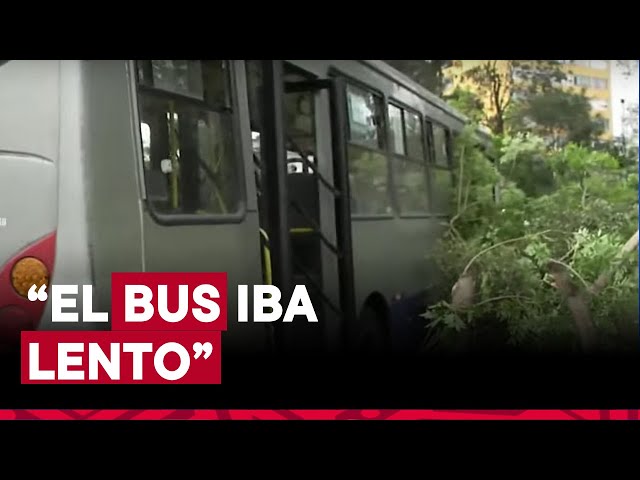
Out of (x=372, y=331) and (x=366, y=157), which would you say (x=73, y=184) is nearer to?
(x=366, y=157)

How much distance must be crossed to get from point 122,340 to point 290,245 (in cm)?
85

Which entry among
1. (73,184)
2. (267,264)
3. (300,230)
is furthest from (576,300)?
(73,184)

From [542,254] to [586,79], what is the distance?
2.76ft

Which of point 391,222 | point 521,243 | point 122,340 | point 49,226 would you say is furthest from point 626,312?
point 49,226

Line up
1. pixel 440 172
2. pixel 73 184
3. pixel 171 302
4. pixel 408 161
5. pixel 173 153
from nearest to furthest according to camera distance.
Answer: pixel 73 184 < pixel 173 153 < pixel 171 302 < pixel 440 172 < pixel 408 161

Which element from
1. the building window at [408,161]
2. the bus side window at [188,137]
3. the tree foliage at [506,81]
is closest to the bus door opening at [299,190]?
the bus side window at [188,137]

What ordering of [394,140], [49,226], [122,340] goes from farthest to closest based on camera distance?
[394,140] → [122,340] → [49,226]

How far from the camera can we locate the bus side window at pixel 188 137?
146 inches

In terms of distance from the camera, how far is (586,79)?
13.5 ft

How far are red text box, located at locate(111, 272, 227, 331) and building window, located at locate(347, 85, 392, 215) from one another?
762mm

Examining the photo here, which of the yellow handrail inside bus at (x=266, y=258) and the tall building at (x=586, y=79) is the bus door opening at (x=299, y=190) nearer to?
the yellow handrail inside bus at (x=266, y=258)

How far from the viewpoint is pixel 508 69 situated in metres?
4.07

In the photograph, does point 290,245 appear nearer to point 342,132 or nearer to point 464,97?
point 342,132

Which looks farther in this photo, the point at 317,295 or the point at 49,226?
the point at 317,295
